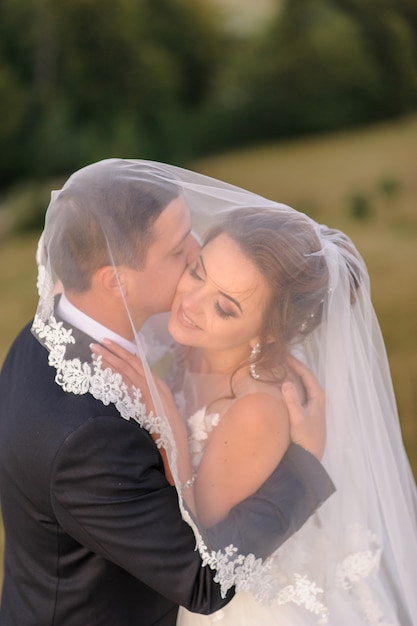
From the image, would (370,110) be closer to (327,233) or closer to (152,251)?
(327,233)

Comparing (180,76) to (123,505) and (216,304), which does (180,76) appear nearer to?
(216,304)

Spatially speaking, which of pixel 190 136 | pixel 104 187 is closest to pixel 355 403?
pixel 104 187

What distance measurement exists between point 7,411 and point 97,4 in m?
3.84

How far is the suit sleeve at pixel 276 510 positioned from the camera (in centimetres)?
155

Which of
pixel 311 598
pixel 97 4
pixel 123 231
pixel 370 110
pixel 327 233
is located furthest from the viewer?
pixel 370 110

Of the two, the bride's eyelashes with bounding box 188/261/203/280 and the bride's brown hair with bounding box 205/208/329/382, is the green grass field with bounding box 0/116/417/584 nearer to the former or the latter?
the bride's brown hair with bounding box 205/208/329/382

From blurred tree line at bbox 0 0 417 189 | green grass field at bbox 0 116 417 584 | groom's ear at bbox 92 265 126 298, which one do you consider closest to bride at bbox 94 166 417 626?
groom's ear at bbox 92 265 126 298

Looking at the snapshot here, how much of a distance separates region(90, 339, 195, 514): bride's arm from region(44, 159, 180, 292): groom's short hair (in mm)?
143

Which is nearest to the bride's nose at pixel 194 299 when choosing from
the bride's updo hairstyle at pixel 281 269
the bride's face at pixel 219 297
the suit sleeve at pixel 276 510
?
the bride's face at pixel 219 297

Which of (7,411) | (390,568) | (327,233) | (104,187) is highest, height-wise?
(104,187)

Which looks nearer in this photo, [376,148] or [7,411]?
[7,411]

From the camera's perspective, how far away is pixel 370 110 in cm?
510

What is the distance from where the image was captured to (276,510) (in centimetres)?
156

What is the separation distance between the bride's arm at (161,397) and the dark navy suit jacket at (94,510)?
7 centimetres
